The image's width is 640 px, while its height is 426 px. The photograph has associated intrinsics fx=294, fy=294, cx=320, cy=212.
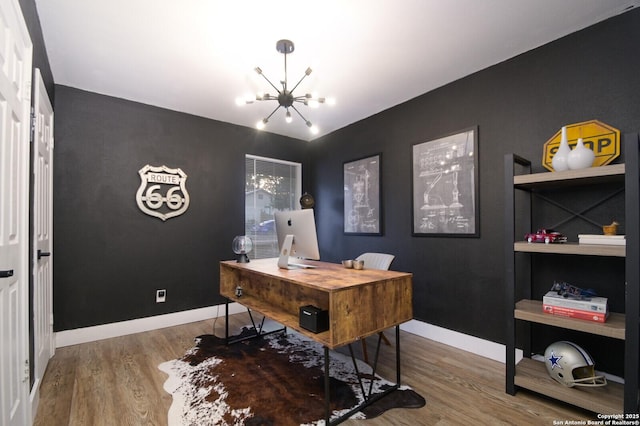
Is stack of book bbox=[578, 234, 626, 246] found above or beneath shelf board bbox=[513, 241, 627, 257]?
above

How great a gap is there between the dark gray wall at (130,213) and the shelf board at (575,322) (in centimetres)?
338

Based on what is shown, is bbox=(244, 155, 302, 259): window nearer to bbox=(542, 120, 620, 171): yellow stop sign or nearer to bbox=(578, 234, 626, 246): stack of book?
bbox=(542, 120, 620, 171): yellow stop sign

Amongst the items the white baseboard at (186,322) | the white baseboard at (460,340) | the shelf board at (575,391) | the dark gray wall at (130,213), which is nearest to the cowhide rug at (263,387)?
the shelf board at (575,391)

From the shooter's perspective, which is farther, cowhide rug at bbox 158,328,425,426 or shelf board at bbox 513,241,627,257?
cowhide rug at bbox 158,328,425,426

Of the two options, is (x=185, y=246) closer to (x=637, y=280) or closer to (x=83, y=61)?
(x=83, y=61)

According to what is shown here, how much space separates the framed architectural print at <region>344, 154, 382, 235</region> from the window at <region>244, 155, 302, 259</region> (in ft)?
3.46

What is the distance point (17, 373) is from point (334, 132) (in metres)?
4.07

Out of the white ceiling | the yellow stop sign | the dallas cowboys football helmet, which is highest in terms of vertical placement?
Answer: the white ceiling

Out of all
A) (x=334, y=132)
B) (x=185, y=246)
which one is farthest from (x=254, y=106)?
(x=185, y=246)

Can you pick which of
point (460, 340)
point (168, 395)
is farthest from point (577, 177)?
point (168, 395)

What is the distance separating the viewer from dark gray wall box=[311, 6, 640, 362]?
211cm

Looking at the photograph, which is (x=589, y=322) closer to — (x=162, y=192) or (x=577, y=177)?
(x=577, y=177)

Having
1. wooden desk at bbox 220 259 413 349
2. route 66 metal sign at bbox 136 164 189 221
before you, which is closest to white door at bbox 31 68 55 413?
route 66 metal sign at bbox 136 164 189 221

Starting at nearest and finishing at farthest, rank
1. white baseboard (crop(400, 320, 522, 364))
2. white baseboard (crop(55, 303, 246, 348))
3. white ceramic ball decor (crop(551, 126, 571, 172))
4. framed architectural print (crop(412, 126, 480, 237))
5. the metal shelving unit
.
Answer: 1. the metal shelving unit
2. white ceramic ball decor (crop(551, 126, 571, 172))
3. white baseboard (crop(400, 320, 522, 364))
4. framed architectural print (crop(412, 126, 480, 237))
5. white baseboard (crop(55, 303, 246, 348))
